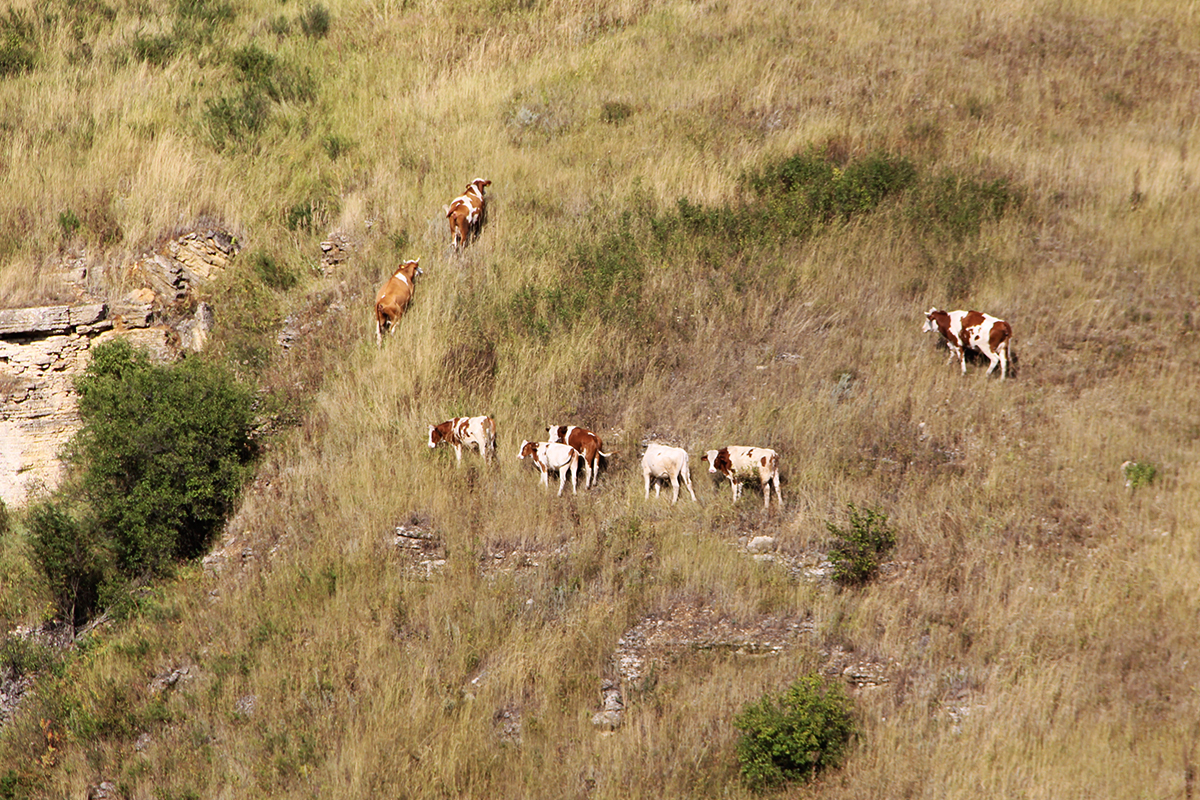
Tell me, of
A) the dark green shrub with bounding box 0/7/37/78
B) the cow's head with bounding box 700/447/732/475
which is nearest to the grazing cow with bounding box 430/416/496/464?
the cow's head with bounding box 700/447/732/475

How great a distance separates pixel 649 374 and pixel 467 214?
3.83 m

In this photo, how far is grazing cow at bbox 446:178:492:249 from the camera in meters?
12.3

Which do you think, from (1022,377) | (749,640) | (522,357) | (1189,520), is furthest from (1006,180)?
(749,640)

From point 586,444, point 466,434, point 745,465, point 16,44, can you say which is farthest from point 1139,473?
point 16,44

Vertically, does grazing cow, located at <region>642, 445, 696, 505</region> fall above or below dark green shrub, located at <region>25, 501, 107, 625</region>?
above

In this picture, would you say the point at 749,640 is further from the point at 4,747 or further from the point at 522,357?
the point at 4,747

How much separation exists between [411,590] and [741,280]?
576 cm

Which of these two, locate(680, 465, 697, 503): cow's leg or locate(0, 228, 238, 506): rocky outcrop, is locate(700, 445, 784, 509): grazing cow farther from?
locate(0, 228, 238, 506): rocky outcrop

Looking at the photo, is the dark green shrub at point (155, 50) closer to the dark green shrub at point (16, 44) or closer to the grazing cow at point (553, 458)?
the dark green shrub at point (16, 44)

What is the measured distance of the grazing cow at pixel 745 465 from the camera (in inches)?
348

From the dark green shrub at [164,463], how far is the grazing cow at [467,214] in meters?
3.59

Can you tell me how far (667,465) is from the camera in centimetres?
905

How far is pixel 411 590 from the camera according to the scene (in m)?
8.23

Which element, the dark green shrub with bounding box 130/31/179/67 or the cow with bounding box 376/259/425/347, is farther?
the dark green shrub with bounding box 130/31/179/67
